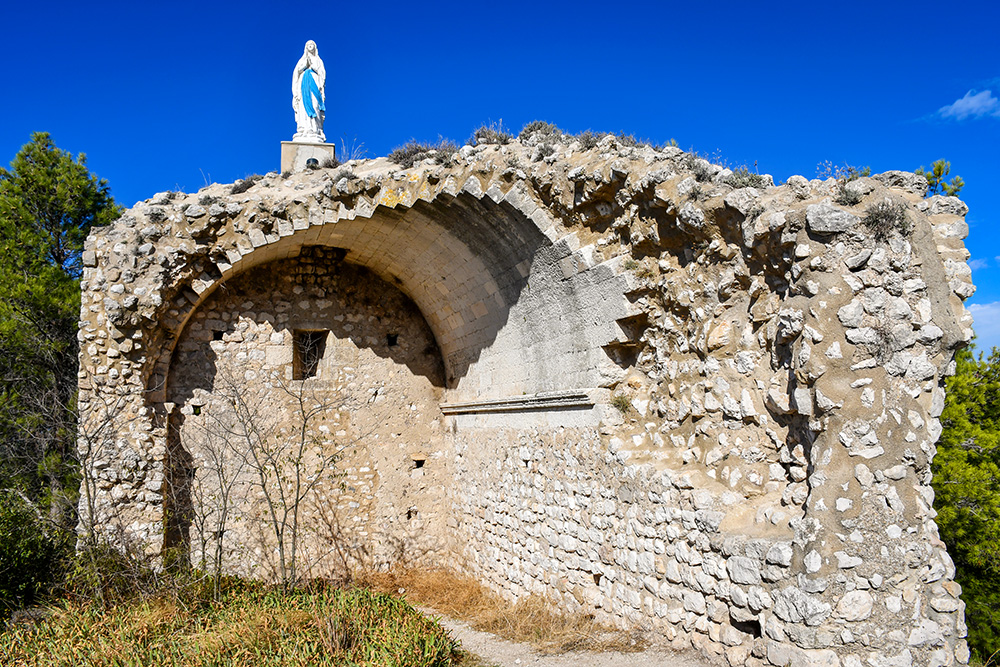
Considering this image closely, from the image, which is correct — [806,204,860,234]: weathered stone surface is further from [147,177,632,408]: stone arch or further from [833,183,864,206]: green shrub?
[147,177,632,408]: stone arch

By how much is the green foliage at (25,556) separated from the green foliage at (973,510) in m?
12.3

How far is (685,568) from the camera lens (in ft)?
18.9

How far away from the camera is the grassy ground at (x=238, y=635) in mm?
5492

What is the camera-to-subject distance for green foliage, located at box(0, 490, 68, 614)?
24.5 feet

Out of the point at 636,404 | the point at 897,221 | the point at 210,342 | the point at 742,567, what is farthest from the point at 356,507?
the point at 897,221

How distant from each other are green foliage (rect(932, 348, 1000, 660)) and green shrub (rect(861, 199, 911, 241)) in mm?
6686

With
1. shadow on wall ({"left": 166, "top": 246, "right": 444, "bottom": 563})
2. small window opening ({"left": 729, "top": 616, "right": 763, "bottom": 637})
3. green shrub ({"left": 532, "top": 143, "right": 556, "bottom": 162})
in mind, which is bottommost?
small window opening ({"left": 729, "top": 616, "right": 763, "bottom": 637})

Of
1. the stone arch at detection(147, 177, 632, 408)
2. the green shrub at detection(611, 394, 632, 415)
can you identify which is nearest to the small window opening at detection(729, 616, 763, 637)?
the green shrub at detection(611, 394, 632, 415)

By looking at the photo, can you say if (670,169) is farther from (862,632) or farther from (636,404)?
(862,632)

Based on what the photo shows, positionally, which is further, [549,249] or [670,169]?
[549,249]

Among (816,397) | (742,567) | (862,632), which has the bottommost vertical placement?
(862,632)

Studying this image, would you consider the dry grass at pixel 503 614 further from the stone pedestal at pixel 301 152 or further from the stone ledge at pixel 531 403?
the stone pedestal at pixel 301 152

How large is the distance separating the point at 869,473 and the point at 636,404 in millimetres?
2423

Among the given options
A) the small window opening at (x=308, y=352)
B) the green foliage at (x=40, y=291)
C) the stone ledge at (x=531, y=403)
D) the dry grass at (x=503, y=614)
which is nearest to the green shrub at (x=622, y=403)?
the stone ledge at (x=531, y=403)
